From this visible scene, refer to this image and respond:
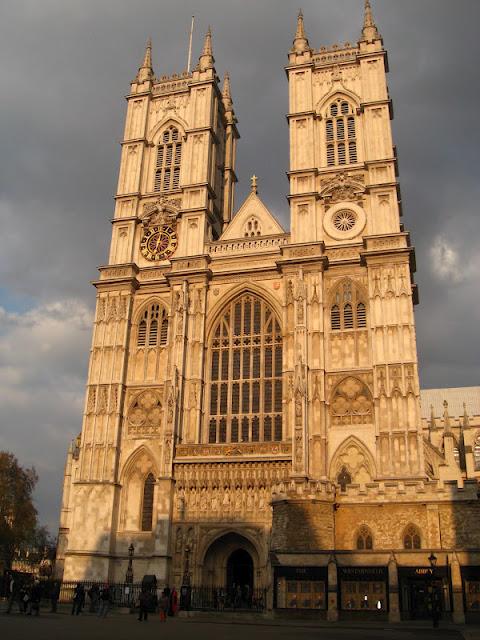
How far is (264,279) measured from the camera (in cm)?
3784

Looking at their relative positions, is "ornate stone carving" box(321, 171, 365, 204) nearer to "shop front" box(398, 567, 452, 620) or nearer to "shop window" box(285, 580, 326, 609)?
"shop front" box(398, 567, 452, 620)

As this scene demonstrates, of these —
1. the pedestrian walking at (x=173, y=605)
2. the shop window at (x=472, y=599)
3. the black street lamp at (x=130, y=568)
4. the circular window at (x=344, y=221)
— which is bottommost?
the pedestrian walking at (x=173, y=605)

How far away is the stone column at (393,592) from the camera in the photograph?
74.2 ft

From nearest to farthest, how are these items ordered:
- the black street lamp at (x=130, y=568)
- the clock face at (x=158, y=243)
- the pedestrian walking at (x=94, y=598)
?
the pedestrian walking at (x=94, y=598) < the black street lamp at (x=130, y=568) < the clock face at (x=158, y=243)

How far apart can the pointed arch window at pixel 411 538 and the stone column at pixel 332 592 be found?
3424 mm

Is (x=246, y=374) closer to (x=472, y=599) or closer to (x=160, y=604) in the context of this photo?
(x=160, y=604)

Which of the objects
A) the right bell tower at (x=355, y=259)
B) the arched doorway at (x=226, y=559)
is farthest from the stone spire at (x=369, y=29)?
the arched doorway at (x=226, y=559)

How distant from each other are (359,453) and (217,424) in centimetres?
768

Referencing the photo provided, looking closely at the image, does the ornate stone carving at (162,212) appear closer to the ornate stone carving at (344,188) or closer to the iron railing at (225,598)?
the ornate stone carving at (344,188)

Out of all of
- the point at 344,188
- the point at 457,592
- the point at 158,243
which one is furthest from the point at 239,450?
the point at 344,188

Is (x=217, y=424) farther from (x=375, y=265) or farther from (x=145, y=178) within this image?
(x=145, y=178)

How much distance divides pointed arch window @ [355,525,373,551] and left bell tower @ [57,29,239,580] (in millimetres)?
10087

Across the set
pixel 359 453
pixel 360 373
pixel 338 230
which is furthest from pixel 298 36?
pixel 359 453

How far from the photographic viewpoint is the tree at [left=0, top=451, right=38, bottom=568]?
46.8 m
